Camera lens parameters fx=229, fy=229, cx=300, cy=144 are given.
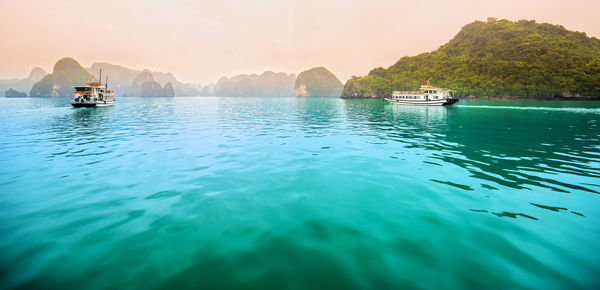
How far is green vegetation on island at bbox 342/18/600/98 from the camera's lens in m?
111

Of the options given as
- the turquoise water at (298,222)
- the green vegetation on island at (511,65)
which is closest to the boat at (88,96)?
the turquoise water at (298,222)

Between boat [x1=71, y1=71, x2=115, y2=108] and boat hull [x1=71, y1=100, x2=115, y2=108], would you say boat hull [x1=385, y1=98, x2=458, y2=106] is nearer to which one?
boat hull [x1=71, y1=100, x2=115, y2=108]

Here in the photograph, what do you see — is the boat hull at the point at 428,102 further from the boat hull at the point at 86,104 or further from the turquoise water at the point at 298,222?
the boat hull at the point at 86,104

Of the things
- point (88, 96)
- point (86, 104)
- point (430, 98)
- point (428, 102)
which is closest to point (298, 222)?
point (428, 102)

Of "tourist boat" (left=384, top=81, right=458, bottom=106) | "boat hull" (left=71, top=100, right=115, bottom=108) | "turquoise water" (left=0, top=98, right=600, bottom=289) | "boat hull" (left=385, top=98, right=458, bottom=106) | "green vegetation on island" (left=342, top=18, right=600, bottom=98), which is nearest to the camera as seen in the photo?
"turquoise water" (left=0, top=98, right=600, bottom=289)

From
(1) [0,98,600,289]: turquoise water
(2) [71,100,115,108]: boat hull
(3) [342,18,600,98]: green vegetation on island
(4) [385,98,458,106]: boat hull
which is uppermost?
(3) [342,18,600,98]: green vegetation on island

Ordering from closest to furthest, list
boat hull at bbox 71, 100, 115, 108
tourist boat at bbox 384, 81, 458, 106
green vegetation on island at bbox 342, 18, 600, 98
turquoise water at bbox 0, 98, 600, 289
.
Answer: turquoise water at bbox 0, 98, 600, 289 < boat hull at bbox 71, 100, 115, 108 < tourist boat at bbox 384, 81, 458, 106 < green vegetation on island at bbox 342, 18, 600, 98

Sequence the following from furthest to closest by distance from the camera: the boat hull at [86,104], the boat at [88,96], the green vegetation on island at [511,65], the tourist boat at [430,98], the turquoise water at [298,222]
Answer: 1. the green vegetation on island at [511,65]
2. the tourist boat at [430,98]
3. the boat at [88,96]
4. the boat hull at [86,104]
5. the turquoise water at [298,222]

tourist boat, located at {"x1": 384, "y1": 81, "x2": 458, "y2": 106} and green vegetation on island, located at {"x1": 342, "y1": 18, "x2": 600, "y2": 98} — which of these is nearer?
tourist boat, located at {"x1": 384, "y1": 81, "x2": 458, "y2": 106}

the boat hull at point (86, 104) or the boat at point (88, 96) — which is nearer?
the boat hull at point (86, 104)

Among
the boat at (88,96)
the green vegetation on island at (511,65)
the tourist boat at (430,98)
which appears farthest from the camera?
the green vegetation on island at (511,65)

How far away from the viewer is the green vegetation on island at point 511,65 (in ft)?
363

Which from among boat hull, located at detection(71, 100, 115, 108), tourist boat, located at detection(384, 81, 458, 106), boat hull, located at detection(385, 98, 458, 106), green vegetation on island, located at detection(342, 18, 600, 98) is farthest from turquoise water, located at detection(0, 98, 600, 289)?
green vegetation on island, located at detection(342, 18, 600, 98)

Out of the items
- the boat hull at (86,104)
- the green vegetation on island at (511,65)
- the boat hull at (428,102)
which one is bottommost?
the boat hull at (86,104)
